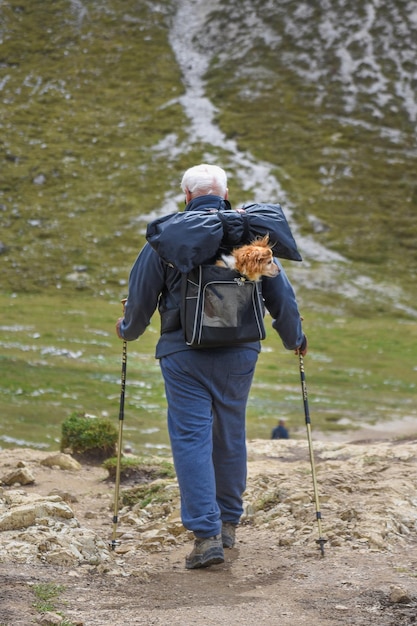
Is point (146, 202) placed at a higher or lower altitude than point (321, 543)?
lower

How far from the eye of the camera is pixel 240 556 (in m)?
8.76

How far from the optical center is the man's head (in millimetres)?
8492

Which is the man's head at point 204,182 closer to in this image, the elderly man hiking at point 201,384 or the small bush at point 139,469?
the elderly man hiking at point 201,384

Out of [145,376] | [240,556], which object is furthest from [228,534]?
[145,376]

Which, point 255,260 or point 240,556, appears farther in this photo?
point 240,556

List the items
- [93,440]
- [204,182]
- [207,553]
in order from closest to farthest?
1. [207,553]
2. [204,182]
3. [93,440]

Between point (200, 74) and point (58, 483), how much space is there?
9664 cm

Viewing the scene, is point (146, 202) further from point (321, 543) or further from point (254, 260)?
point (254, 260)

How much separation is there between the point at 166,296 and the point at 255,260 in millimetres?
1067

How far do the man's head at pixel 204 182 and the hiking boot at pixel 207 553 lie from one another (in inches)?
127

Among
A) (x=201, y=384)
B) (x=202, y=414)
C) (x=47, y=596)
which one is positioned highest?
(x=201, y=384)

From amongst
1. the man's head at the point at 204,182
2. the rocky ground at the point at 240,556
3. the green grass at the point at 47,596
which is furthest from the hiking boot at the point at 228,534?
the man's head at the point at 204,182

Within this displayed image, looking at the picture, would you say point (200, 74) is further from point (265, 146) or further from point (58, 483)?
point (58, 483)

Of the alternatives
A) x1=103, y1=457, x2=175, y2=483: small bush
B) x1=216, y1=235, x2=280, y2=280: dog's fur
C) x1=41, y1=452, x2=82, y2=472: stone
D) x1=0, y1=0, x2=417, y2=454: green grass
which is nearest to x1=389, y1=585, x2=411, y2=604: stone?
x1=216, y1=235, x2=280, y2=280: dog's fur
